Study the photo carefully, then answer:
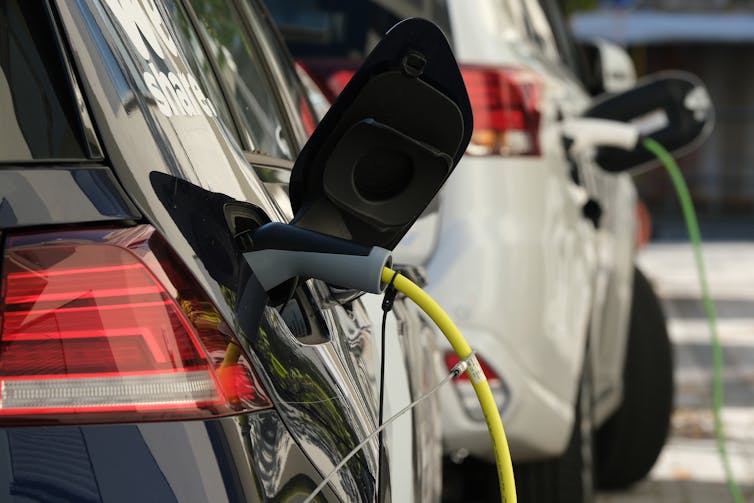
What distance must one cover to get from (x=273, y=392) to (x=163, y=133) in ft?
0.93

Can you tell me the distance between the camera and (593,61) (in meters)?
6.96

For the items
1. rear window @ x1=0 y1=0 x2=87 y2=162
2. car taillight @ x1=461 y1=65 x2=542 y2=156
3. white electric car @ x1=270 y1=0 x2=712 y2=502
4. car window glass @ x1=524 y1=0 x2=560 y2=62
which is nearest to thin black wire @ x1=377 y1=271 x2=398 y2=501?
rear window @ x1=0 y1=0 x2=87 y2=162

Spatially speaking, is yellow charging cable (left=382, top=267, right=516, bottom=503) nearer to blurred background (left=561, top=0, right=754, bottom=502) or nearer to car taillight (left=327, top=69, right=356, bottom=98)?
car taillight (left=327, top=69, right=356, bottom=98)

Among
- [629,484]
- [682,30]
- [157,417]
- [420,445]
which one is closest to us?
A: [157,417]

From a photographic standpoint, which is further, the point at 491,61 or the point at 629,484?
the point at 629,484

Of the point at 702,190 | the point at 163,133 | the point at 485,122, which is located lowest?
the point at 702,190

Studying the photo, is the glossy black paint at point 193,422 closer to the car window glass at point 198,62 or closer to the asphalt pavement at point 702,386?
the car window glass at point 198,62

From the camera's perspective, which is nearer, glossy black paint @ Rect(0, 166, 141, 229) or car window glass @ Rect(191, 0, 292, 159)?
glossy black paint @ Rect(0, 166, 141, 229)

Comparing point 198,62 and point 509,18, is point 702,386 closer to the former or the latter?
point 509,18

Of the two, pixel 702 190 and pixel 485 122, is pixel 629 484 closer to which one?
pixel 485 122

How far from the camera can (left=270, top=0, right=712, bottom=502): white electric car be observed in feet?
13.4

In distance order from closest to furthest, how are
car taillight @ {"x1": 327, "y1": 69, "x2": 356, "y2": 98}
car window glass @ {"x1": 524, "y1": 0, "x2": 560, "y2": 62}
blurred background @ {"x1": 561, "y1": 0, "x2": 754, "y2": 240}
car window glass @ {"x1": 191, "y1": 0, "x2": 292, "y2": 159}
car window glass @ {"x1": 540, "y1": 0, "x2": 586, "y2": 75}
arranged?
car window glass @ {"x1": 191, "y1": 0, "x2": 292, "y2": 159} < car taillight @ {"x1": 327, "y1": 69, "x2": 356, "y2": 98} < car window glass @ {"x1": 524, "y1": 0, "x2": 560, "y2": 62} < car window glass @ {"x1": 540, "y1": 0, "x2": 586, "y2": 75} < blurred background @ {"x1": 561, "y1": 0, "x2": 754, "y2": 240}

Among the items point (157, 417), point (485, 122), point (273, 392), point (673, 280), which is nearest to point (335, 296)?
point (273, 392)

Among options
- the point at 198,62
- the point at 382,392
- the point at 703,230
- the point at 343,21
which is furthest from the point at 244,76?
the point at 703,230
